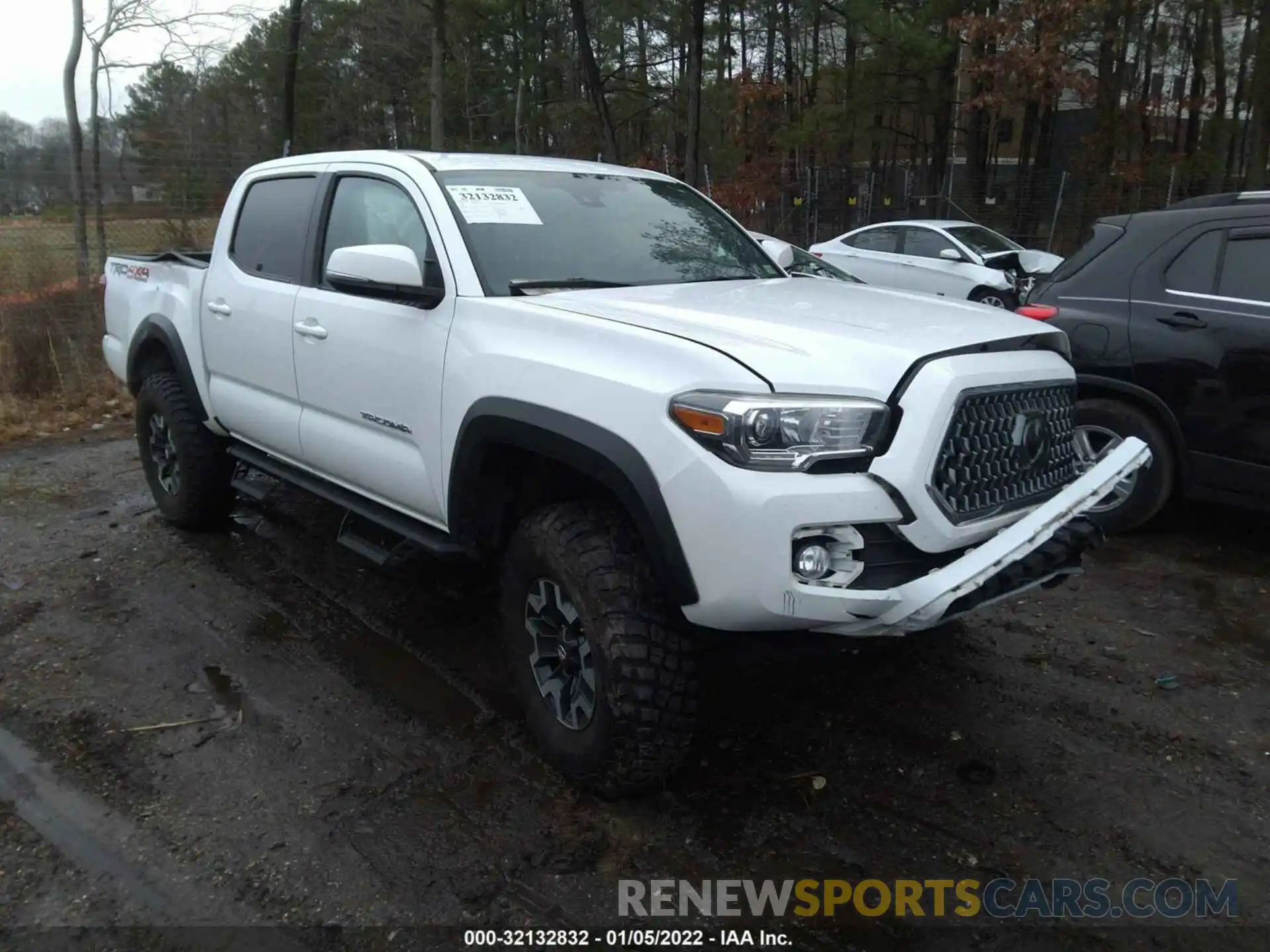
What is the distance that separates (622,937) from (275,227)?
11.6 ft

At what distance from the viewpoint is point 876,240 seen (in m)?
14.4

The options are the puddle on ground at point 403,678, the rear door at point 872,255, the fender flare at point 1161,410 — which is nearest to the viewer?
the puddle on ground at point 403,678

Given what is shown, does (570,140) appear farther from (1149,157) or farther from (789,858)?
(789,858)

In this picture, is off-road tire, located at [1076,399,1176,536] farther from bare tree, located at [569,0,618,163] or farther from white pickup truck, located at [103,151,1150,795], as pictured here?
bare tree, located at [569,0,618,163]

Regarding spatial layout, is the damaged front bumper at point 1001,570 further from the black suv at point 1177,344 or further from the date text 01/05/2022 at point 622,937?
the black suv at point 1177,344

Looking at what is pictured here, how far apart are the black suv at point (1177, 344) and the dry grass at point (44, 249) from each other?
29.9 feet

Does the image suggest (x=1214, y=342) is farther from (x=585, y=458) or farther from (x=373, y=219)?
(x=373, y=219)

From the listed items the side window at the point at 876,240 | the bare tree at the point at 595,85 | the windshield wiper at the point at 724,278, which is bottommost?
the windshield wiper at the point at 724,278

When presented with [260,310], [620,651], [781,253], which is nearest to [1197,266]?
[781,253]

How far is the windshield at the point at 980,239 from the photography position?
1362 cm

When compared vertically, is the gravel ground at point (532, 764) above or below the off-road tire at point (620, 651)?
below

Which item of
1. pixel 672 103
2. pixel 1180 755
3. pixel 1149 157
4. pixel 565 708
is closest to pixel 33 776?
pixel 565 708

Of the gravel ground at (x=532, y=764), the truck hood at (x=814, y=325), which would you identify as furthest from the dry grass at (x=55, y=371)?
the truck hood at (x=814, y=325)

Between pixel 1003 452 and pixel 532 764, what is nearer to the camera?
pixel 1003 452
